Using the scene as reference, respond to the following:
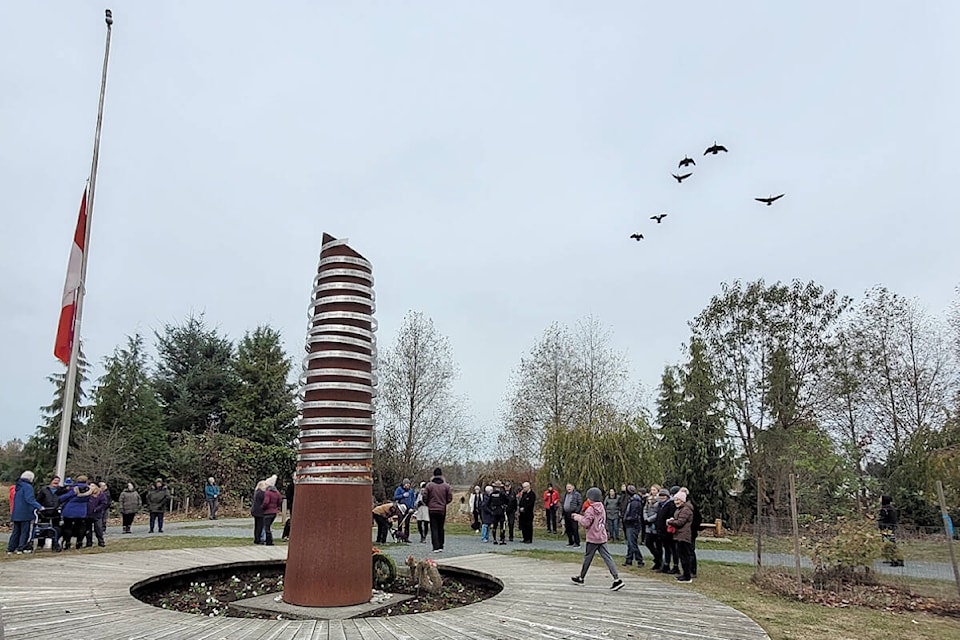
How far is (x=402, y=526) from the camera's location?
17719 millimetres

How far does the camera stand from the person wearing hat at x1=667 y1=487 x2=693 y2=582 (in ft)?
35.2

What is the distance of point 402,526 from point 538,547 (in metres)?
3.69

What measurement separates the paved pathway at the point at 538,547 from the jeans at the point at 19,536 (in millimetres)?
3902

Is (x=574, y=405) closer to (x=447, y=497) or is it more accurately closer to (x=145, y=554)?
(x=447, y=497)

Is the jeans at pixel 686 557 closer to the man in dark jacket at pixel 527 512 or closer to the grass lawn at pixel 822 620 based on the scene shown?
the grass lawn at pixel 822 620

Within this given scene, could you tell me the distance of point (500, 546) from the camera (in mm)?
16688

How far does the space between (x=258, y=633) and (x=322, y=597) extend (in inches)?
60.8

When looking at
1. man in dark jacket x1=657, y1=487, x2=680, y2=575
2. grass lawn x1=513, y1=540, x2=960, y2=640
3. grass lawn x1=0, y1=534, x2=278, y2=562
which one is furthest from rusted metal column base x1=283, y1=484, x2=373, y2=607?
grass lawn x1=0, y1=534, x2=278, y2=562

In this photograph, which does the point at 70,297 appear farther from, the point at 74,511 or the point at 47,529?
the point at 47,529

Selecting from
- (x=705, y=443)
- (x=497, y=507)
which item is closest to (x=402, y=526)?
(x=497, y=507)

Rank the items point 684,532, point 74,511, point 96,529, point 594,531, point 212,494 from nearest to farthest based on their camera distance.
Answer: point 594,531, point 684,532, point 74,511, point 96,529, point 212,494

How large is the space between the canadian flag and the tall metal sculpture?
344 inches

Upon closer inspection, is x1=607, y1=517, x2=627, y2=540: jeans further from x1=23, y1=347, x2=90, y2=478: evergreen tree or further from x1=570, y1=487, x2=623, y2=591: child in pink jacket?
x1=23, y1=347, x2=90, y2=478: evergreen tree

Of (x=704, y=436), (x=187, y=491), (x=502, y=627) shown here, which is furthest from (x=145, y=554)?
(x=704, y=436)
